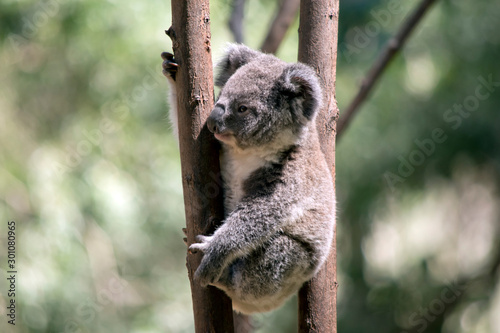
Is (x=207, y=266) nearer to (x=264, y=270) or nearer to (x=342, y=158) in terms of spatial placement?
(x=264, y=270)

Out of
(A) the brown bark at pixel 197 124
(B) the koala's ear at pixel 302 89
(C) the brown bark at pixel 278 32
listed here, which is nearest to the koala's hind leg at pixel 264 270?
(A) the brown bark at pixel 197 124

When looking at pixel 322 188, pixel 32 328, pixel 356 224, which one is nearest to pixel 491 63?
pixel 356 224

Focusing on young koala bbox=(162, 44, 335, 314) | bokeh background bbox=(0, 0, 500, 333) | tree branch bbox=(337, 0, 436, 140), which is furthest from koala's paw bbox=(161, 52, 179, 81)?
bokeh background bbox=(0, 0, 500, 333)

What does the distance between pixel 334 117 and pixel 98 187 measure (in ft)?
7.85

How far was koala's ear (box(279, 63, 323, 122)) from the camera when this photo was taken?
6.84 feet

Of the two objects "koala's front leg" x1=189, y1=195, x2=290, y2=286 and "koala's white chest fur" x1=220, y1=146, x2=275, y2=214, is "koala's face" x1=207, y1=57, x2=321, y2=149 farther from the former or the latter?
"koala's front leg" x1=189, y1=195, x2=290, y2=286

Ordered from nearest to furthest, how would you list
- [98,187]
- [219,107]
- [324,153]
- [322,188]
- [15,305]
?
[219,107] → [322,188] → [324,153] → [15,305] → [98,187]

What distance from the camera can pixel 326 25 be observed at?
239 centimetres

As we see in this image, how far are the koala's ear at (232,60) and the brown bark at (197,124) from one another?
45cm

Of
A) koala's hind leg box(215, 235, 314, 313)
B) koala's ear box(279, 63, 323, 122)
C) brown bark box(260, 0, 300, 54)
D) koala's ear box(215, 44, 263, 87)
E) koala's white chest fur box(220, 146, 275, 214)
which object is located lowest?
koala's hind leg box(215, 235, 314, 313)

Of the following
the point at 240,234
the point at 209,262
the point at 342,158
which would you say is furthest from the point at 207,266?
the point at 342,158

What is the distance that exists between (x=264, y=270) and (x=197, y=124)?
667mm

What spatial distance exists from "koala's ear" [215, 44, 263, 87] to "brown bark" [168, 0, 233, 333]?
0.45 metres

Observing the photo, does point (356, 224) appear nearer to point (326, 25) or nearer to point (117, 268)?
point (117, 268)
